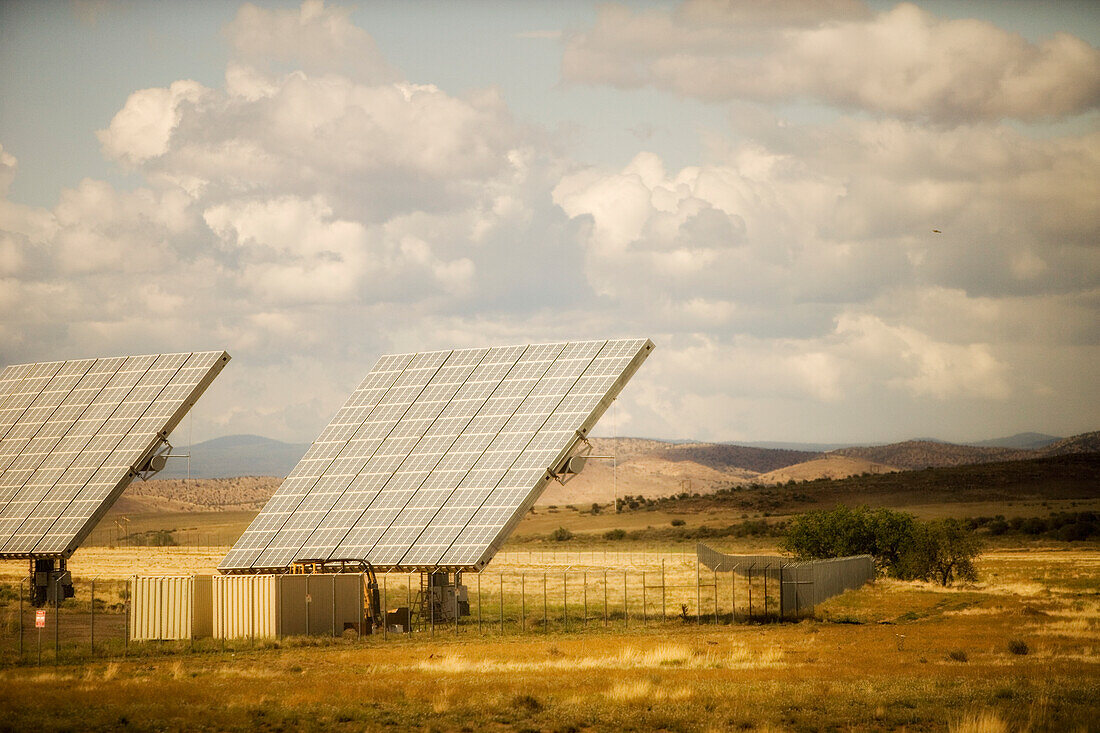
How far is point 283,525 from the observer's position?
49250 mm

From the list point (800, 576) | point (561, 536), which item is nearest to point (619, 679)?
point (800, 576)

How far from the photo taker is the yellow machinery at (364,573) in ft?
145

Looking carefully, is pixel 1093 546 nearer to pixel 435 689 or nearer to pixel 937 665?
pixel 937 665

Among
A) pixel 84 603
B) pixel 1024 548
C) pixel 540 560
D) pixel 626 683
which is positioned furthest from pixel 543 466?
pixel 1024 548

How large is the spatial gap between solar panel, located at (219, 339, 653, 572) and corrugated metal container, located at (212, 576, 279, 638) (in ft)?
14.2

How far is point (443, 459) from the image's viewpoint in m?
48.9

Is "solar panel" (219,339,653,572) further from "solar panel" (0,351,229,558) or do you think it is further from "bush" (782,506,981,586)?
"bush" (782,506,981,586)

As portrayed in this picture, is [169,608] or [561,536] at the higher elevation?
[169,608]

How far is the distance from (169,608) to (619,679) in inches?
744

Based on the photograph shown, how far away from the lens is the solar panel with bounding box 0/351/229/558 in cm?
5366

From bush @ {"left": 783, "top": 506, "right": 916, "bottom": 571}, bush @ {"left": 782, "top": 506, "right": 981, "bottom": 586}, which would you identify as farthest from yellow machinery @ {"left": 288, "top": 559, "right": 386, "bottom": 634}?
bush @ {"left": 782, "top": 506, "right": 981, "bottom": 586}

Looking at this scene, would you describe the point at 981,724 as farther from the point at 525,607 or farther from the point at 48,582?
the point at 48,582

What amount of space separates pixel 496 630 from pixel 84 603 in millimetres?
23316

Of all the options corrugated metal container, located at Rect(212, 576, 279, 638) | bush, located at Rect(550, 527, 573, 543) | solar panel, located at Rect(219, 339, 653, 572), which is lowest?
bush, located at Rect(550, 527, 573, 543)
